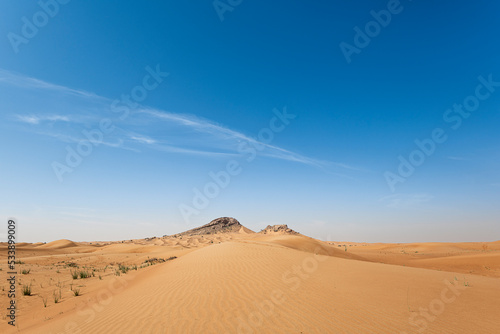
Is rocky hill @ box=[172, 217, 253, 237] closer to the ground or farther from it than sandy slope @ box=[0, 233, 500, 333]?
farther from it

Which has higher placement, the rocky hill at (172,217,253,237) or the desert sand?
the rocky hill at (172,217,253,237)

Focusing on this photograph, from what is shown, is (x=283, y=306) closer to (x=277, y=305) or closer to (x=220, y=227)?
(x=277, y=305)

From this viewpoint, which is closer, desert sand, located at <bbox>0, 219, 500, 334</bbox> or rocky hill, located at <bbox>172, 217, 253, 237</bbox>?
desert sand, located at <bbox>0, 219, 500, 334</bbox>

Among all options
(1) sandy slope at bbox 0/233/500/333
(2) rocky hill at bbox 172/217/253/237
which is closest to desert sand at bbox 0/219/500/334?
(1) sandy slope at bbox 0/233/500/333

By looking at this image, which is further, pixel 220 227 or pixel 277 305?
pixel 220 227

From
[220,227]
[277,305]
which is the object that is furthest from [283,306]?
[220,227]

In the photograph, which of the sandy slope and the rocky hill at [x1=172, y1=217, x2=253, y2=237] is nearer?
the sandy slope

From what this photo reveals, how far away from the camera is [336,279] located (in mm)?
8398

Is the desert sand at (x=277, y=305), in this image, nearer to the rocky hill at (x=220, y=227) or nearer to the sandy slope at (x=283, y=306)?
the sandy slope at (x=283, y=306)

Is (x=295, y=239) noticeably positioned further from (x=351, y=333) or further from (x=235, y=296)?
(x=351, y=333)

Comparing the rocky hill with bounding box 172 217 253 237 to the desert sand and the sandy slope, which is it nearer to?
the desert sand

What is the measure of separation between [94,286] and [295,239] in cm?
2016

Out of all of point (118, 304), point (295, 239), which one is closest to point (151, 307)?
point (118, 304)

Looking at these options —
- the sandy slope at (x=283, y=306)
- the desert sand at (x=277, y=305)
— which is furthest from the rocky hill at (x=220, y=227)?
the sandy slope at (x=283, y=306)
